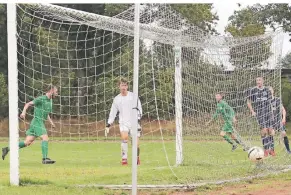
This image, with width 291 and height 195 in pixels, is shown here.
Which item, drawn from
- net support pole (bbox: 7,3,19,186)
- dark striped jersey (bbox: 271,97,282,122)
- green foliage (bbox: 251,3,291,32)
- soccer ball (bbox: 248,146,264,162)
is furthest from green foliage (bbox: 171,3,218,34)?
net support pole (bbox: 7,3,19,186)

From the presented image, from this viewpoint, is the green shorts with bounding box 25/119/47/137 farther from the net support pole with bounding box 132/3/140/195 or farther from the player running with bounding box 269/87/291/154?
the net support pole with bounding box 132/3/140/195

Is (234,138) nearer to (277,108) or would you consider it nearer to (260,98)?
(277,108)

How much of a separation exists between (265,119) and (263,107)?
0.83 ft

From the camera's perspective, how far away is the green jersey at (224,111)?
12.1 metres

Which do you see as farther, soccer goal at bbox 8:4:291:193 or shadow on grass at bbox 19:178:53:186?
→ soccer goal at bbox 8:4:291:193

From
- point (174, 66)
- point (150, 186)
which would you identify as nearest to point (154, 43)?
point (174, 66)

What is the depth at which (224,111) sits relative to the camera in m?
12.6

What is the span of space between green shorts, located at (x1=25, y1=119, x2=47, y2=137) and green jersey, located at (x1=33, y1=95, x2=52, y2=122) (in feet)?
0.37

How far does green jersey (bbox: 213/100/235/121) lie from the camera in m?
12.1

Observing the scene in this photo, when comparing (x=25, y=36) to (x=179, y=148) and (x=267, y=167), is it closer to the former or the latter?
(x=179, y=148)

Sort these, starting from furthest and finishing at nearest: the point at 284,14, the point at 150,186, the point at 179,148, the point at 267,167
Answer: the point at 284,14 < the point at 179,148 < the point at 267,167 < the point at 150,186

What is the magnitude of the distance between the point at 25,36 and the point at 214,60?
3.89 m

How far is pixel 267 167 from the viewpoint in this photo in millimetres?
11297

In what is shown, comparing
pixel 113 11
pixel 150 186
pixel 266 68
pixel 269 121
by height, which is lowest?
pixel 150 186
